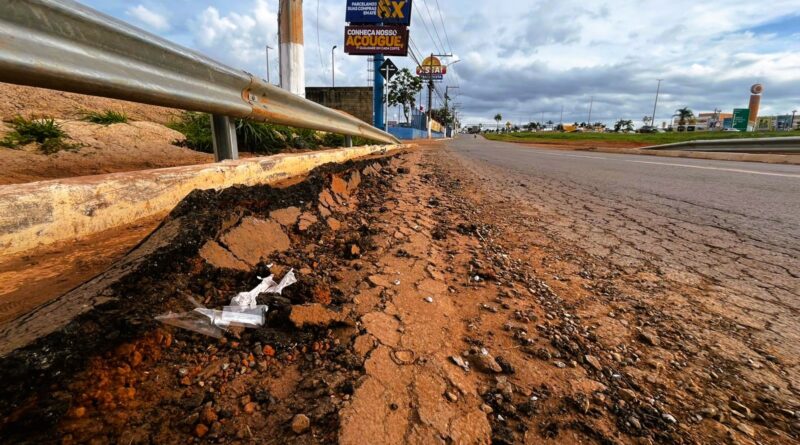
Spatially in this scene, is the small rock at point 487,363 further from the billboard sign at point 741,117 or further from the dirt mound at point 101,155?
the billboard sign at point 741,117

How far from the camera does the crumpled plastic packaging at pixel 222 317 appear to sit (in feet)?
3.43

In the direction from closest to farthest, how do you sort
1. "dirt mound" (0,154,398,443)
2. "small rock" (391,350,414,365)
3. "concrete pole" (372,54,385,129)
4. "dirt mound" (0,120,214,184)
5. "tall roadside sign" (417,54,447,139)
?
"dirt mound" (0,154,398,443)
"small rock" (391,350,414,365)
"dirt mound" (0,120,214,184)
"concrete pole" (372,54,385,129)
"tall roadside sign" (417,54,447,139)

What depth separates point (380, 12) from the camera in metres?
24.2

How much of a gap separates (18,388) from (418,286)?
1166 millimetres

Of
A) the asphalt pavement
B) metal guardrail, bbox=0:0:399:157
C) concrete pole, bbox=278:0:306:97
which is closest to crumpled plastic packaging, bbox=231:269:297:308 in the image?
Answer: metal guardrail, bbox=0:0:399:157

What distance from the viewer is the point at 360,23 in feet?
80.7

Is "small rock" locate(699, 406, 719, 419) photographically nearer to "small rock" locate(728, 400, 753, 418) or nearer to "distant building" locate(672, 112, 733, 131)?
"small rock" locate(728, 400, 753, 418)

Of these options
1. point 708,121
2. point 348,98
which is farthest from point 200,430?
point 708,121

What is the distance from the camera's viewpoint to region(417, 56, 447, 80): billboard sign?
149ft

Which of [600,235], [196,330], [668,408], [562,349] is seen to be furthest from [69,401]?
[600,235]

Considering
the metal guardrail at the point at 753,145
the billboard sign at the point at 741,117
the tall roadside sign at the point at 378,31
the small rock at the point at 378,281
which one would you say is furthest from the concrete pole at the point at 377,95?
the billboard sign at the point at 741,117

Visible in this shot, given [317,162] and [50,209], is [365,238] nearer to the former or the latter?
[50,209]

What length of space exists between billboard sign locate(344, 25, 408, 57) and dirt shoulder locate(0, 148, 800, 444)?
25797 mm

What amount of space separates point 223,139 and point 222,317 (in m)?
1.91
